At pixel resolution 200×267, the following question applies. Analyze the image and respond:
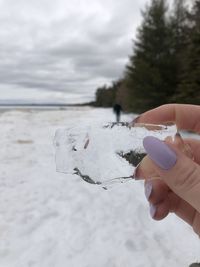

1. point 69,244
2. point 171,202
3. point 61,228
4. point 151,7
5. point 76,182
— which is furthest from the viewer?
point 151,7

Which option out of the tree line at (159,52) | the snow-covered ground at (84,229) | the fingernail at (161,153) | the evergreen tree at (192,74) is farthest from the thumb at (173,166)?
the tree line at (159,52)

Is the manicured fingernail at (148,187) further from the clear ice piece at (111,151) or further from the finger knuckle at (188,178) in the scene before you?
the finger knuckle at (188,178)

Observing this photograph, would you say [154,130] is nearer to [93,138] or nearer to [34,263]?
[93,138]

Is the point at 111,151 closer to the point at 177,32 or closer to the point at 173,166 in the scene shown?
the point at 173,166

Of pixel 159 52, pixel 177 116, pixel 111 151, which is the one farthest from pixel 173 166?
pixel 159 52

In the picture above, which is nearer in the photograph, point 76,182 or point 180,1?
point 76,182

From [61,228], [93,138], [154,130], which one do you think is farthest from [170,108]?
[61,228]

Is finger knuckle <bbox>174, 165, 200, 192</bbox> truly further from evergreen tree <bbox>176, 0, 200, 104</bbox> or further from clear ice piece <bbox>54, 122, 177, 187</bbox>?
evergreen tree <bbox>176, 0, 200, 104</bbox>
